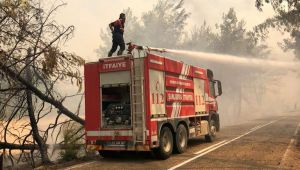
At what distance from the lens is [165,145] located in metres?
11.5

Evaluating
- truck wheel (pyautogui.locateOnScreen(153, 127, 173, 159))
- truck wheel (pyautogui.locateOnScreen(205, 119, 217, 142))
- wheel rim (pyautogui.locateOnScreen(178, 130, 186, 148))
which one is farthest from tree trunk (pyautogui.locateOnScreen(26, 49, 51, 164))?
truck wheel (pyautogui.locateOnScreen(205, 119, 217, 142))

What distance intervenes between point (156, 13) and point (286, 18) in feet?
106

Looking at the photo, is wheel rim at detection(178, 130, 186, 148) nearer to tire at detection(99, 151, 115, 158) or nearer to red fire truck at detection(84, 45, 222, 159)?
red fire truck at detection(84, 45, 222, 159)

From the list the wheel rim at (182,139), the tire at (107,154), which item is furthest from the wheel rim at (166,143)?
the tire at (107,154)

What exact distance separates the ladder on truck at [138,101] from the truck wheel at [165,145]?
831 mm

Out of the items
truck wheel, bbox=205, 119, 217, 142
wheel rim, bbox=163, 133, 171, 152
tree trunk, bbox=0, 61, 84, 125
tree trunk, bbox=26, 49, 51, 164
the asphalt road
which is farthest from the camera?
truck wheel, bbox=205, 119, 217, 142

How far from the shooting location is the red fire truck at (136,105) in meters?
10.8

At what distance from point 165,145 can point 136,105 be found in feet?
5.36

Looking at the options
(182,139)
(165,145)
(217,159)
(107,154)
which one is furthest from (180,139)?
(107,154)

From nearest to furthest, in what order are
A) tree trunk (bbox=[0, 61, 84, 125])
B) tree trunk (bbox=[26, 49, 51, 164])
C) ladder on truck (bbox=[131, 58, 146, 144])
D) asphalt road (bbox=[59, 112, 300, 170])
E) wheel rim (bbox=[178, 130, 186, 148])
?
1. asphalt road (bbox=[59, 112, 300, 170])
2. ladder on truck (bbox=[131, 58, 146, 144])
3. tree trunk (bbox=[0, 61, 84, 125])
4. tree trunk (bbox=[26, 49, 51, 164])
5. wheel rim (bbox=[178, 130, 186, 148])

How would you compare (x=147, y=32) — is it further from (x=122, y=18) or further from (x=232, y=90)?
(x=122, y=18)

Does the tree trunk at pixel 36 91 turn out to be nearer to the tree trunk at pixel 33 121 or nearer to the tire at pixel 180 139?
the tree trunk at pixel 33 121

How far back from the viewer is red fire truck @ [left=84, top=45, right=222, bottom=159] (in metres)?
10.8

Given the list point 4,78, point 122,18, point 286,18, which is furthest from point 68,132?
point 286,18
